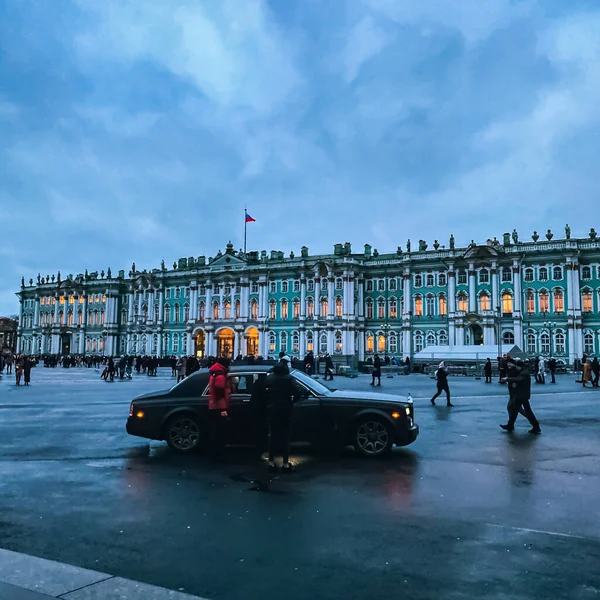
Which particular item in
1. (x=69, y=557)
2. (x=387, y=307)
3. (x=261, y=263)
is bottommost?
(x=69, y=557)

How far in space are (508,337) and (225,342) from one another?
138ft

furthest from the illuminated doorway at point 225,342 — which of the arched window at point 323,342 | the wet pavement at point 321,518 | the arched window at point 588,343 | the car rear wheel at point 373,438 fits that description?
the car rear wheel at point 373,438

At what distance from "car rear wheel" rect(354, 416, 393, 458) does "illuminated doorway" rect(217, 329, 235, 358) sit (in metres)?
79.0

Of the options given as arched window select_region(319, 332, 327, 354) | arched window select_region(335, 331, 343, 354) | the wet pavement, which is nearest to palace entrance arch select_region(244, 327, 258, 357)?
arched window select_region(319, 332, 327, 354)

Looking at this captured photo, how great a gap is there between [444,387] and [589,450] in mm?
9519

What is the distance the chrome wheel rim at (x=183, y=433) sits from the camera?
10.8m

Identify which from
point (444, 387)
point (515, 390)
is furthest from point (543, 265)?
point (515, 390)

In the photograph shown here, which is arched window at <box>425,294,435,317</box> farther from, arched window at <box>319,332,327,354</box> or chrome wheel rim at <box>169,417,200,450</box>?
chrome wheel rim at <box>169,417,200,450</box>

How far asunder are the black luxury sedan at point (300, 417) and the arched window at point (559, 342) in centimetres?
6286

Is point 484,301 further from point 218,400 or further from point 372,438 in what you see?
point 218,400

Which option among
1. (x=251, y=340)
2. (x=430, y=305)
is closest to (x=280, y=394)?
(x=430, y=305)

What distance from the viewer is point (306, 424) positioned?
10422 millimetres

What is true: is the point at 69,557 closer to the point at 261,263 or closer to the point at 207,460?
the point at 207,460

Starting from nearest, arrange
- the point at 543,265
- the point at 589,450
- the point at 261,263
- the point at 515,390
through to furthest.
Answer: the point at 589,450, the point at 515,390, the point at 543,265, the point at 261,263
